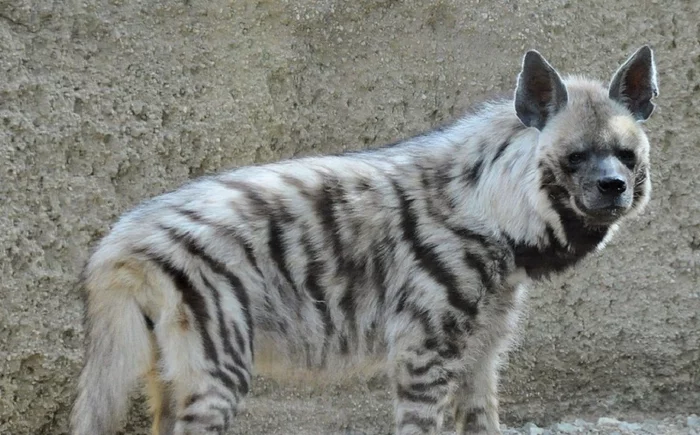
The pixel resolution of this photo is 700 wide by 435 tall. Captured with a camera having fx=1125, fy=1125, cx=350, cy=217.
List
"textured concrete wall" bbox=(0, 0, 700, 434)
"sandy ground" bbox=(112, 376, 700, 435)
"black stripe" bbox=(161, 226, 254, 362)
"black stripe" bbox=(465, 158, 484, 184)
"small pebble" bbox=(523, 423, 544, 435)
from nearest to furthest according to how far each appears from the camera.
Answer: "black stripe" bbox=(161, 226, 254, 362), "black stripe" bbox=(465, 158, 484, 184), "textured concrete wall" bbox=(0, 0, 700, 434), "sandy ground" bbox=(112, 376, 700, 435), "small pebble" bbox=(523, 423, 544, 435)

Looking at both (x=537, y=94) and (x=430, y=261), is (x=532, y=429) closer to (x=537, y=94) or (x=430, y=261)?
(x=430, y=261)

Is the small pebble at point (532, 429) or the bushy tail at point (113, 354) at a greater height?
the bushy tail at point (113, 354)

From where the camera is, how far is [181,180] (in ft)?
12.3

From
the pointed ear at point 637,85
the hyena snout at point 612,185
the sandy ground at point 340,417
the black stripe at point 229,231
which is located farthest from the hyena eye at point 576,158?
the sandy ground at point 340,417

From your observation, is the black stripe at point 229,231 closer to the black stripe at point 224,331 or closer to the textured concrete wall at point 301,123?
the black stripe at point 224,331

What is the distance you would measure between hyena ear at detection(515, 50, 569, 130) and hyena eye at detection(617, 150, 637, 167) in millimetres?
213

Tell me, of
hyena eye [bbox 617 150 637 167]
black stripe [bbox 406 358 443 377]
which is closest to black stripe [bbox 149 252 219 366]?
black stripe [bbox 406 358 443 377]

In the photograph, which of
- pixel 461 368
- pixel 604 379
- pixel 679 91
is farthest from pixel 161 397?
pixel 679 91

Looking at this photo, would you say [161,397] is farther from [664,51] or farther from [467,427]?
[664,51]

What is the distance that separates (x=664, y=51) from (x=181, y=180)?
70.7 inches

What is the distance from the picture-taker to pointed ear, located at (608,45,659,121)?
3070mm

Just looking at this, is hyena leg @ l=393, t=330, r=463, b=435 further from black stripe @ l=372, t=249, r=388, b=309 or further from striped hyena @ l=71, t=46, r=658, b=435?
black stripe @ l=372, t=249, r=388, b=309

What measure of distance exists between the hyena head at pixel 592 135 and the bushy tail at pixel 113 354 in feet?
3.70

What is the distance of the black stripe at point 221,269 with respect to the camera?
9.38 feet
